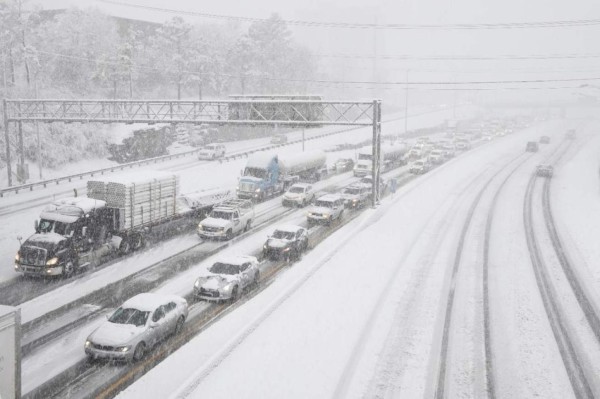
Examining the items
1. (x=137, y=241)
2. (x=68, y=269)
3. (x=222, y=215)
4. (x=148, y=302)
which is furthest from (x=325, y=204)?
(x=148, y=302)

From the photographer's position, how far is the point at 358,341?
17.2 meters

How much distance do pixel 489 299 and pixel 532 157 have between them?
62537 mm

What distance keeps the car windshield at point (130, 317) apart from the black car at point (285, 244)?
35.0 feet

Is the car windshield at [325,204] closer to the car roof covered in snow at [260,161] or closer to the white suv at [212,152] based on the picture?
the car roof covered in snow at [260,161]

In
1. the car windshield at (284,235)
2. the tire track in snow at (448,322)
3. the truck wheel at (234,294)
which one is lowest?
the tire track in snow at (448,322)

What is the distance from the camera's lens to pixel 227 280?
826 inches

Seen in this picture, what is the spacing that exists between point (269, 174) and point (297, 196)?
4038 millimetres

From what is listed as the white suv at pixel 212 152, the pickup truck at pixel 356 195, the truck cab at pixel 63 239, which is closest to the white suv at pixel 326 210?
the pickup truck at pixel 356 195

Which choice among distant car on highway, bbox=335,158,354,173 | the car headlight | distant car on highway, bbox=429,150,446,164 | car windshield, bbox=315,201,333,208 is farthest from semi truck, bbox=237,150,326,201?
distant car on highway, bbox=429,150,446,164

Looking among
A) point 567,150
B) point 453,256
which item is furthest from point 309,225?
point 567,150

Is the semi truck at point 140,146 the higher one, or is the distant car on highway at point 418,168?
the semi truck at point 140,146

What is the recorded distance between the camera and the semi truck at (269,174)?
41.6m

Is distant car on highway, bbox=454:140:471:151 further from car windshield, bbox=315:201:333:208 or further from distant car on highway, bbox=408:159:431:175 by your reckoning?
car windshield, bbox=315:201:333:208

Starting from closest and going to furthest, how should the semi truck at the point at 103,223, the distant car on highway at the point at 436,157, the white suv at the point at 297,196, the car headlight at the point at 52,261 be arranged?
the car headlight at the point at 52,261, the semi truck at the point at 103,223, the white suv at the point at 297,196, the distant car on highway at the point at 436,157
